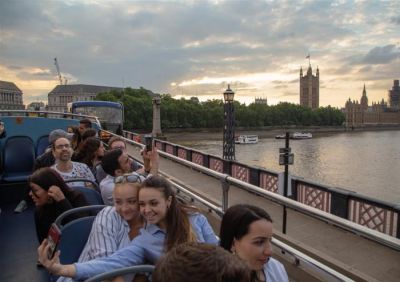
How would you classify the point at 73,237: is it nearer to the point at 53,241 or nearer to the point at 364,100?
the point at 53,241

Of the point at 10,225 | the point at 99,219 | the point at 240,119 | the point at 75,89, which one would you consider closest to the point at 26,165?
the point at 10,225

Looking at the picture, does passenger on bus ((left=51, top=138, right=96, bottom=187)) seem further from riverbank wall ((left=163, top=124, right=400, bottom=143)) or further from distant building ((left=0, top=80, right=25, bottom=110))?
distant building ((left=0, top=80, right=25, bottom=110))

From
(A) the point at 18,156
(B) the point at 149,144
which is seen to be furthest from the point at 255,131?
(B) the point at 149,144

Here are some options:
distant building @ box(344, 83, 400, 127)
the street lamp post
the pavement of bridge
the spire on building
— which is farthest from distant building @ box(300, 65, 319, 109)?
the pavement of bridge

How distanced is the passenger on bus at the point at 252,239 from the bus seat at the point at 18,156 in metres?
4.59

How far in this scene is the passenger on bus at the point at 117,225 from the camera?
2021 mm

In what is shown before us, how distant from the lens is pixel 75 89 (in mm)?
127375

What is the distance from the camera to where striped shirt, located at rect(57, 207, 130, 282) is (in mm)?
2001

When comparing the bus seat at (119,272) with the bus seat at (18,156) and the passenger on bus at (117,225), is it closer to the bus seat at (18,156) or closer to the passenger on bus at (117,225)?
the passenger on bus at (117,225)

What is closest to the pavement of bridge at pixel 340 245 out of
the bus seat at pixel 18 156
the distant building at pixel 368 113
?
the bus seat at pixel 18 156

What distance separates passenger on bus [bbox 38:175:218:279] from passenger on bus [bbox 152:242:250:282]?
2.77 ft

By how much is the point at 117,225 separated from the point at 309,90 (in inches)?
7093

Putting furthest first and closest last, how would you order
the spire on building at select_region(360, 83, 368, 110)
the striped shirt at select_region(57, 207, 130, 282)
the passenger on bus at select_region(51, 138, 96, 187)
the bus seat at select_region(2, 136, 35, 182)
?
1. the spire on building at select_region(360, 83, 368, 110)
2. the bus seat at select_region(2, 136, 35, 182)
3. the passenger on bus at select_region(51, 138, 96, 187)
4. the striped shirt at select_region(57, 207, 130, 282)

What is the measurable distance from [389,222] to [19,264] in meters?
6.49
